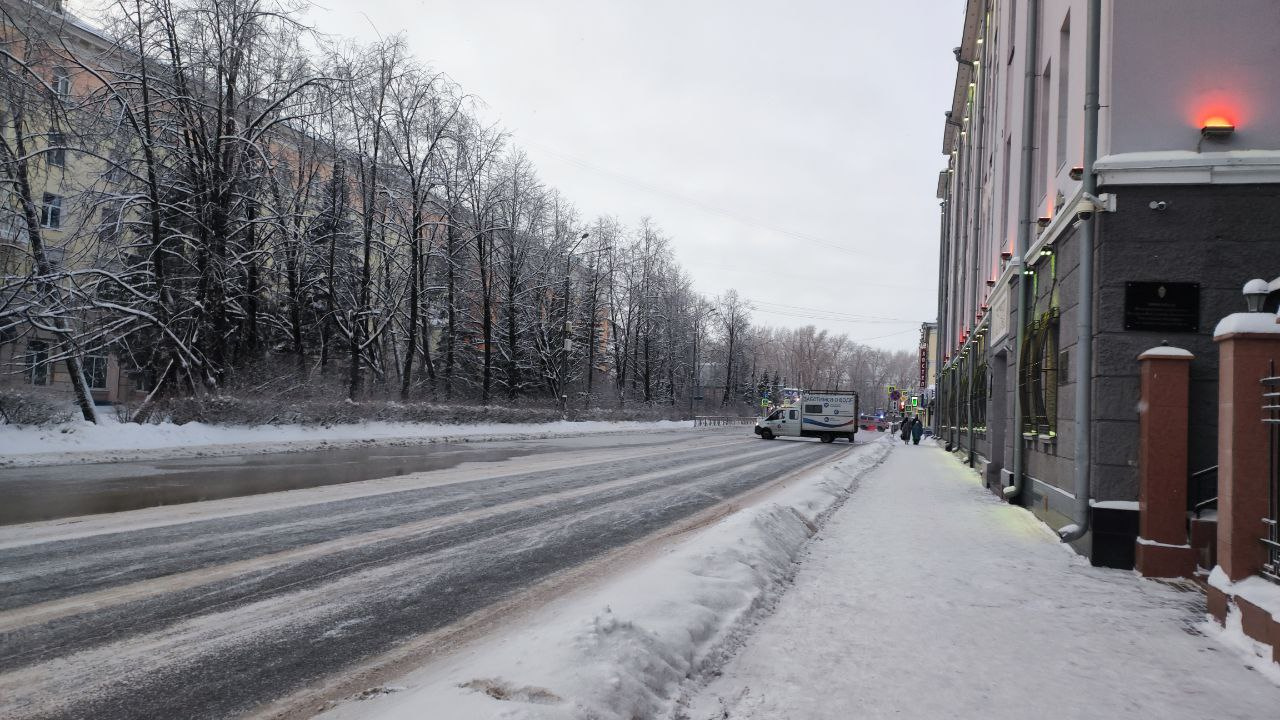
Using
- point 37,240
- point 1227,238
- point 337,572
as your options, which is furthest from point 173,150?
point 1227,238

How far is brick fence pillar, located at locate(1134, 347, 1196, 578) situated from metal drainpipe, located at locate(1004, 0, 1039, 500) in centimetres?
475

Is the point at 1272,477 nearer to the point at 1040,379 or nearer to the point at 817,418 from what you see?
the point at 1040,379

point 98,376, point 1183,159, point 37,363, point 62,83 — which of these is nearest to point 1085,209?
point 1183,159

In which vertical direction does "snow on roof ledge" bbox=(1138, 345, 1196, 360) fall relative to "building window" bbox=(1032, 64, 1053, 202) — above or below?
below

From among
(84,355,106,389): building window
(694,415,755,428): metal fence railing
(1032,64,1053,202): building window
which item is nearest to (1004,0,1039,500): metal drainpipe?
(1032,64,1053,202): building window

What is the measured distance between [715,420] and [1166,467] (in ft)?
209

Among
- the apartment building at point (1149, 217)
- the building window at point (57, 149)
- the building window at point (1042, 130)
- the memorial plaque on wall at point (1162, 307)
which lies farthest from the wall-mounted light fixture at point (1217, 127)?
the building window at point (57, 149)

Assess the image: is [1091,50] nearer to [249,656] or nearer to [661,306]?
[249,656]

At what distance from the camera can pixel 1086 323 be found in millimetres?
7539

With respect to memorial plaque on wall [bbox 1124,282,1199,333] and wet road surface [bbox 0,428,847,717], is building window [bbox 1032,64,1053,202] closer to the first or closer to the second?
memorial plaque on wall [bbox 1124,282,1199,333]

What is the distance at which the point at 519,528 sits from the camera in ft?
27.4

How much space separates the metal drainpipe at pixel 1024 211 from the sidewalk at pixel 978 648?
3.95 meters

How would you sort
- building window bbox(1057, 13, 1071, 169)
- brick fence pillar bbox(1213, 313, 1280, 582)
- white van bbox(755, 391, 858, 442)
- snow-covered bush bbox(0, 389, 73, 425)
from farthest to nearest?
1. white van bbox(755, 391, 858, 442)
2. snow-covered bush bbox(0, 389, 73, 425)
3. building window bbox(1057, 13, 1071, 169)
4. brick fence pillar bbox(1213, 313, 1280, 582)

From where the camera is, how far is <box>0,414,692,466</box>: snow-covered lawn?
14.0 metres
